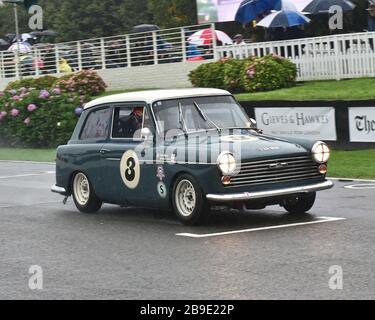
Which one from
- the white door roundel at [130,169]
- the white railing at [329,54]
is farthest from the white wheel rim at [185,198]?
Answer: the white railing at [329,54]

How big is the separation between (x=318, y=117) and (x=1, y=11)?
157 ft

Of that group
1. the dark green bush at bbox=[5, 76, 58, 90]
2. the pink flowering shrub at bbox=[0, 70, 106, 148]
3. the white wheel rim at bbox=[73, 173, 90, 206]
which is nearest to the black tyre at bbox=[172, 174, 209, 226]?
the white wheel rim at bbox=[73, 173, 90, 206]

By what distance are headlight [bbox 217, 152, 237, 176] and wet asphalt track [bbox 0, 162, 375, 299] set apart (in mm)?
719

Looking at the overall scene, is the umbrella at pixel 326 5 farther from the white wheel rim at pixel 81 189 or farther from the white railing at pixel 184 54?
the white wheel rim at pixel 81 189

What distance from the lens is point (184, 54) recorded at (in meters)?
32.7

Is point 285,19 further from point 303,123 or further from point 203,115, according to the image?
point 203,115

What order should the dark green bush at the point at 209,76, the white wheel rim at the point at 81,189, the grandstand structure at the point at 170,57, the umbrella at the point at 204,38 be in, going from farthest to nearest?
the umbrella at the point at 204,38
the dark green bush at the point at 209,76
the grandstand structure at the point at 170,57
the white wheel rim at the point at 81,189

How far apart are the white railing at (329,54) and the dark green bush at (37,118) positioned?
5.68 m

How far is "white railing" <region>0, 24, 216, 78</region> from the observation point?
33156mm

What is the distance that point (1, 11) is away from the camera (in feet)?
212

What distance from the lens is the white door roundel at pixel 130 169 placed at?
11.9 metres

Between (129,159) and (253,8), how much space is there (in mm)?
16997

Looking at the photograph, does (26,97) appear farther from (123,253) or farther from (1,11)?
(1,11)
